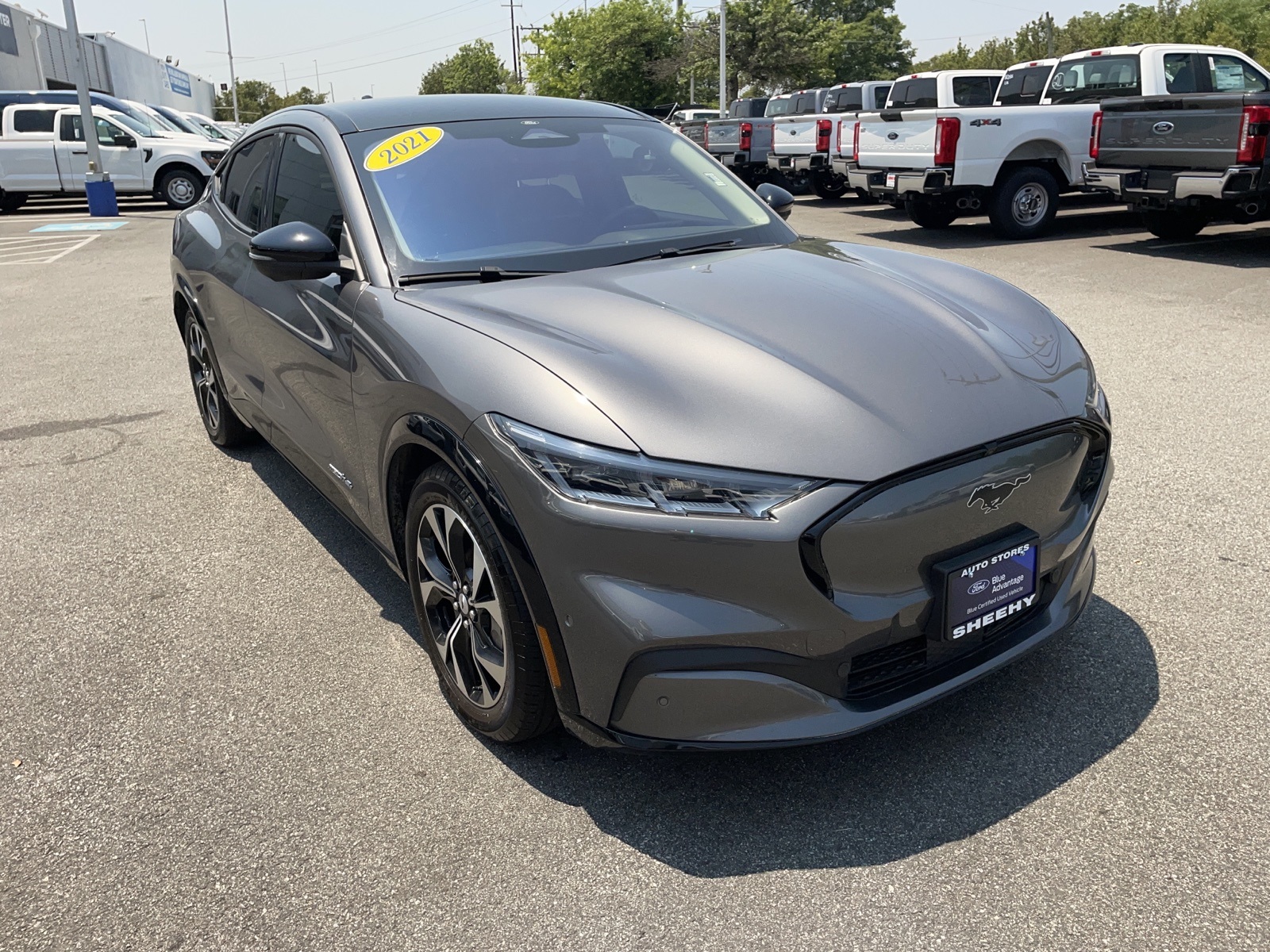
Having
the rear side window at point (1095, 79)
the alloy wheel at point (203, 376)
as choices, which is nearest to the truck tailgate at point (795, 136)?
the rear side window at point (1095, 79)

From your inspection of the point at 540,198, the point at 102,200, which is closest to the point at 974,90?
the point at 540,198

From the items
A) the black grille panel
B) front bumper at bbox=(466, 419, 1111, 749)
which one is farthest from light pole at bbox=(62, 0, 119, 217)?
the black grille panel

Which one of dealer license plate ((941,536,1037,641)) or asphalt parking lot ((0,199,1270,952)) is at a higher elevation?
dealer license plate ((941,536,1037,641))

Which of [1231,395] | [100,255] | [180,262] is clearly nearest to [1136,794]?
[1231,395]

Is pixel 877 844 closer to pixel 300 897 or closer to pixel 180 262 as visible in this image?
pixel 300 897

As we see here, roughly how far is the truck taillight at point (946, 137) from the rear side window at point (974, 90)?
3.72 m

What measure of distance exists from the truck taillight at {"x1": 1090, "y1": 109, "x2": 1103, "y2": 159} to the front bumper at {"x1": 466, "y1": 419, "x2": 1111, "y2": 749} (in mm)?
10595

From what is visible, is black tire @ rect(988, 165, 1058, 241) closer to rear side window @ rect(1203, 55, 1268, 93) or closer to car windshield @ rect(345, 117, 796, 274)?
rear side window @ rect(1203, 55, 1268, 93)

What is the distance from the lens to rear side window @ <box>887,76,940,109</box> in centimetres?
1545

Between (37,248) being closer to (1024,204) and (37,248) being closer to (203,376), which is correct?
(203,376)

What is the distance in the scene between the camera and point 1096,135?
11891 millimetres

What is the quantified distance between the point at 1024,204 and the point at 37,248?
13.7 m

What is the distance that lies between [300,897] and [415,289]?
1.66 meters

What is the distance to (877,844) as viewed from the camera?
2.42m
